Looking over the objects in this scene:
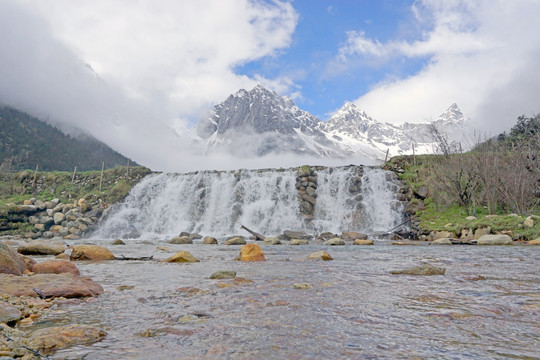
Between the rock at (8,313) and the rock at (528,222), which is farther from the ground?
the rock at (528,222)

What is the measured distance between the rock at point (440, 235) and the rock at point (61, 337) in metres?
23.8

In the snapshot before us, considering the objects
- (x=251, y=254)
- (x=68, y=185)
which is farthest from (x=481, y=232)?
(x=68, y=185)

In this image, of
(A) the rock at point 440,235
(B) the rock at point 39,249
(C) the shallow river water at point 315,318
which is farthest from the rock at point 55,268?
(A) the rock at point 440,235

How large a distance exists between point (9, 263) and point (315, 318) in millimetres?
6651

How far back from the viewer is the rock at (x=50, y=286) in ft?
→ 17.0

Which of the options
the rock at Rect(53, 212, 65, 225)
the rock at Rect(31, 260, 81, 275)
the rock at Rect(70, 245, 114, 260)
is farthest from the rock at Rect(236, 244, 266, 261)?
the rock at Rect(53, 212, 65, 225)

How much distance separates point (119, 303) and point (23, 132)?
110 metres

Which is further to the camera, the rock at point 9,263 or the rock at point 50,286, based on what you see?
the rock at point 9,263

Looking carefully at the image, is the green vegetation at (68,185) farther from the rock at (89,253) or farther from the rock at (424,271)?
the rock at (424,271)

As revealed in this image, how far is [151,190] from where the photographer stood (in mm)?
39688

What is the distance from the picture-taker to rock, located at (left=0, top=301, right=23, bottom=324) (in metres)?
3.67

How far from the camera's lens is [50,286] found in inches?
216

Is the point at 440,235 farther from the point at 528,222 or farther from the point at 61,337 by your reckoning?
the point at 61,337

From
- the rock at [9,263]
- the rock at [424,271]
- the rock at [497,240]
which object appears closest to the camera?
the rock at [9,263]
